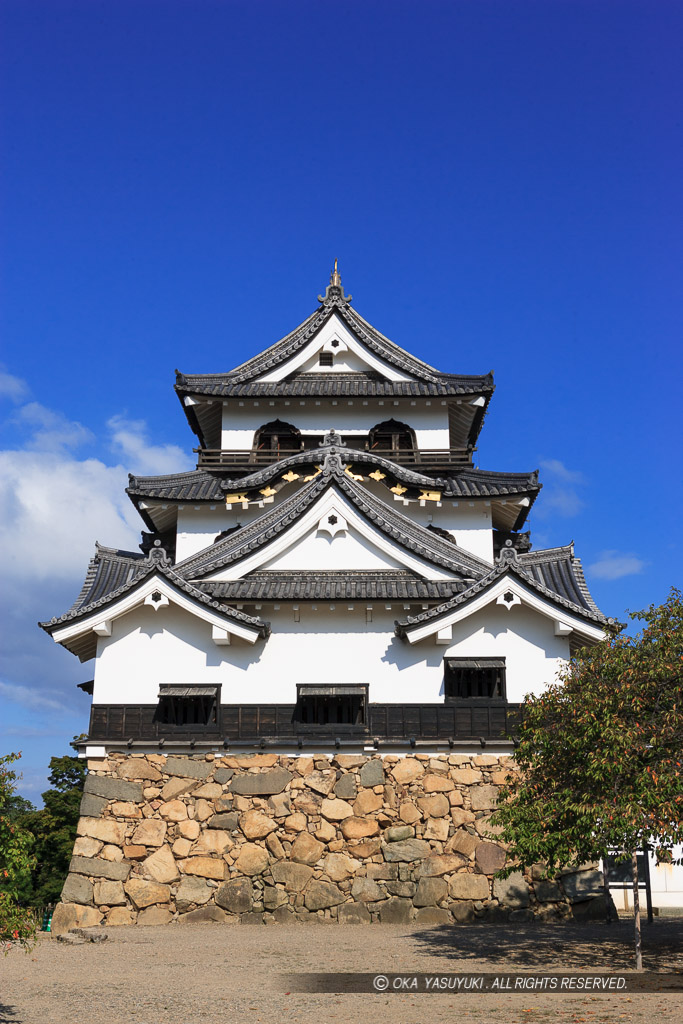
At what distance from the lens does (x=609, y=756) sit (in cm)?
1076

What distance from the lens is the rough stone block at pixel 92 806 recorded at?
56.7 ft

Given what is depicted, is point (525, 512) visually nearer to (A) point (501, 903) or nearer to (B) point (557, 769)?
(A) point (501, 903)

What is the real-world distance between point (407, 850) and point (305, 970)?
18.6 feet

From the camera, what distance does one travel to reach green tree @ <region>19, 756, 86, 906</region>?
30.9 m

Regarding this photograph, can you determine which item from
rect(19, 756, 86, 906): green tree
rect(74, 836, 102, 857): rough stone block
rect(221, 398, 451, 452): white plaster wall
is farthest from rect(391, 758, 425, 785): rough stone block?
rect(19, 756, 86, 906): green tree

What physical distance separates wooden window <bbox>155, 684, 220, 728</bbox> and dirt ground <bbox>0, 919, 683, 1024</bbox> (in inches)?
151

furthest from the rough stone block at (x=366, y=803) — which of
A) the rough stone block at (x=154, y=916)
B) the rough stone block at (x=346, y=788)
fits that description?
the rough stone block at (x=154, y=916)

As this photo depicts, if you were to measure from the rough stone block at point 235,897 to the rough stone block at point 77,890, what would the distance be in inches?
97.5

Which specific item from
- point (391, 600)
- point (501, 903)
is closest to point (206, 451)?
point (391, 600)

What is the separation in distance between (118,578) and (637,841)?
13668mm

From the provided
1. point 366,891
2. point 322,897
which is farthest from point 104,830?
point 366,891

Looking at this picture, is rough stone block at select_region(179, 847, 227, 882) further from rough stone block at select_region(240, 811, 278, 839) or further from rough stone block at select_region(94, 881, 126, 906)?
rough stone block at select_region(94, 881, 126, 906)

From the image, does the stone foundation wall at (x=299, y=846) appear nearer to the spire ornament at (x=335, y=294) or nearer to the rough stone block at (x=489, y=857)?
the rough stone block at (x=489, y=857)

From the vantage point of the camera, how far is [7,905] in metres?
8.16
